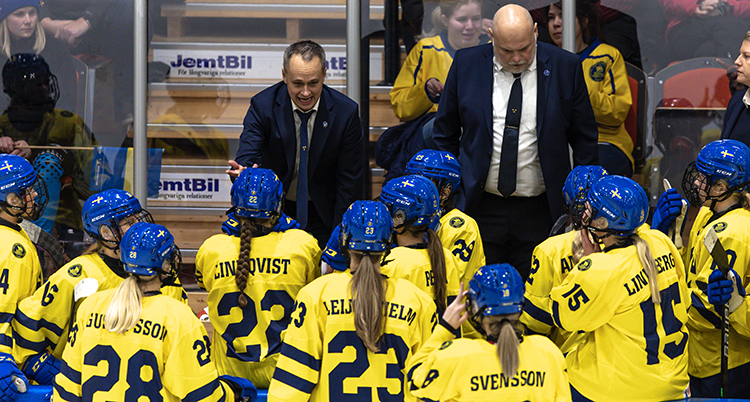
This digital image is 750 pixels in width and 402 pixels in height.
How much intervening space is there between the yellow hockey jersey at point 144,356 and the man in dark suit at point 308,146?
59.9 inches

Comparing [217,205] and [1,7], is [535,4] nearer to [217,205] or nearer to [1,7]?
[217,205]

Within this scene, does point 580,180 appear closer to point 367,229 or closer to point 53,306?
point 367,229

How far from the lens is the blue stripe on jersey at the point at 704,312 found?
3762 mm

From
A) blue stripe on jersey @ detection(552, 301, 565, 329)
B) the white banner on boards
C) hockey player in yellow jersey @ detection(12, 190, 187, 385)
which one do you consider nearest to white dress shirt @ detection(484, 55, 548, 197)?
blue stripe on jersey @ detection(552, 301, 565, 329)

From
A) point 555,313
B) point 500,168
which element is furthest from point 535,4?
point 555,313

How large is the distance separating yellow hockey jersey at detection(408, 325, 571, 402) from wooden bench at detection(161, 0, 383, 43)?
3.62 meters

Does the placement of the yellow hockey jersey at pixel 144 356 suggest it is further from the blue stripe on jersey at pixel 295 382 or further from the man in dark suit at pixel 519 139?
the man in dark suit at pixel 519 139

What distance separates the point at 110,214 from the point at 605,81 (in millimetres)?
3494

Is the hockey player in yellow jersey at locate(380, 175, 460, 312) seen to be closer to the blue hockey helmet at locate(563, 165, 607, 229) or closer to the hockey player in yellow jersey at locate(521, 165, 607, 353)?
the hockey player in yellow jersey at locate(521, 165, 607, 353)

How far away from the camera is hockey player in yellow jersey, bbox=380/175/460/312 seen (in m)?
3.23

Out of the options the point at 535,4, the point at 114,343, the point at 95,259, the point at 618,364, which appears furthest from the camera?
the point at 535,4

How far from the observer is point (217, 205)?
228 inches

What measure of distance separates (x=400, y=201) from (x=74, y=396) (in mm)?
1428

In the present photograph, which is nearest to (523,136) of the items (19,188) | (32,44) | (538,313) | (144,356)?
(538,313)
